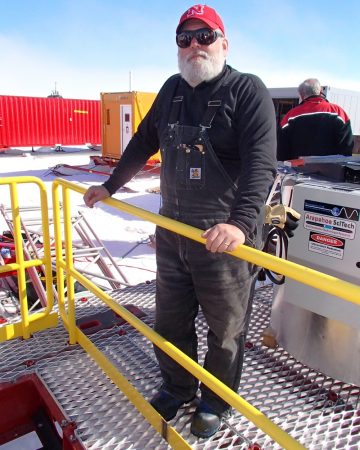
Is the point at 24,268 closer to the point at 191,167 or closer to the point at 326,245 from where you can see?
the point at 191,167

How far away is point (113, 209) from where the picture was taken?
27.9ft

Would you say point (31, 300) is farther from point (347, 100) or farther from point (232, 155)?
point (347, 100)

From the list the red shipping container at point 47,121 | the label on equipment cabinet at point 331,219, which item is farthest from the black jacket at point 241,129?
the red shipping container at point 47,121

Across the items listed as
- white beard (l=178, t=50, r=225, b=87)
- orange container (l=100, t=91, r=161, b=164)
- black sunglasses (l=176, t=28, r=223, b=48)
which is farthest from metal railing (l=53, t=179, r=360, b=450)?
orange container (l=100, t=91, r=161, b=164)

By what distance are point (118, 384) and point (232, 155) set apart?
1418mm

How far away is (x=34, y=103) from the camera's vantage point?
62.4 feet

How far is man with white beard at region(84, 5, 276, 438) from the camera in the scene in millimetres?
1806

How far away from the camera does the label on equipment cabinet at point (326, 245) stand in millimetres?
2186

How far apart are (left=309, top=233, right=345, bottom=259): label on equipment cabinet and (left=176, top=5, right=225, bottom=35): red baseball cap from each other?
1.16 m

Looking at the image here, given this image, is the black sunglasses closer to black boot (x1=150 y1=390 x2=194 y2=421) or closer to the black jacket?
the black jacket

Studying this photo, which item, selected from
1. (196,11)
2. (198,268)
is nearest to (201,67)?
(196,11)

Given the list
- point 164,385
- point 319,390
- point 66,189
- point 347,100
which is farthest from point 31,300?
point 347,100

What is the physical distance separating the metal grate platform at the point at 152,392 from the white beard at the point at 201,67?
1708 mm

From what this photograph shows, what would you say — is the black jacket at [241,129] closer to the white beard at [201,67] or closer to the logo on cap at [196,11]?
the white beard at [201,67]
